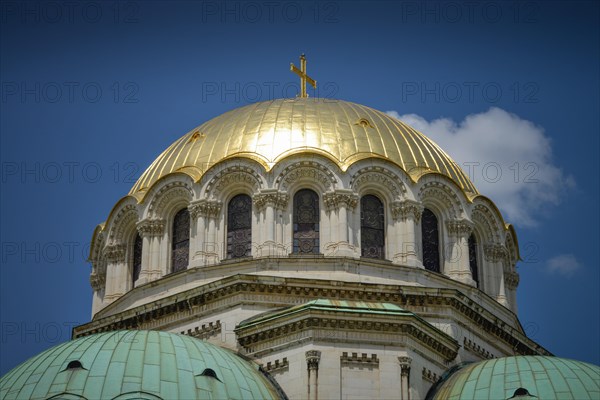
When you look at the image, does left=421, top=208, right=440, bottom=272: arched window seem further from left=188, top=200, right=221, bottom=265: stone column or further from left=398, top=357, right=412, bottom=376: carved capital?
left=398, top=357, right=412, bottom=376: carved capital

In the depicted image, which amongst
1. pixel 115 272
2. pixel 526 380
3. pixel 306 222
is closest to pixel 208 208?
pixel 306 222

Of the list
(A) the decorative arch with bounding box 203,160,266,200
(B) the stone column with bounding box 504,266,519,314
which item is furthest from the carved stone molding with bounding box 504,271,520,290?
(A) the decorative arch with bounding box 203,160,266,200

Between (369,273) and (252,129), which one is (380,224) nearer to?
(369,273)

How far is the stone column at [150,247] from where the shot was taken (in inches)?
1800

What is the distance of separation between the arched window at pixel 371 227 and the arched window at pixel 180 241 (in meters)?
5.41

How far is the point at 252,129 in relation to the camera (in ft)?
155

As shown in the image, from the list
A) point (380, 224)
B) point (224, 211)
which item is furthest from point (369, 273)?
point (224, 211)

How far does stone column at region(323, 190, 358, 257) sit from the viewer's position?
Answer: 43.9 m

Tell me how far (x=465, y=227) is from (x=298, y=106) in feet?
22.5

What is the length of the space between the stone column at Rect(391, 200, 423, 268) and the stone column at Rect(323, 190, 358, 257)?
54.6 inches

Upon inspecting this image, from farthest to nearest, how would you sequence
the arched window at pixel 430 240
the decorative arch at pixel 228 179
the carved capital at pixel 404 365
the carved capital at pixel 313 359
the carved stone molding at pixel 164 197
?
1. the carved stone molding at pixel 164 197
2. the arched window at pixel 430 240
3. the decorative arch at pixel 228 179
4. the carved capital at pixel 404 365
5. the carved capital at pixel 313 359

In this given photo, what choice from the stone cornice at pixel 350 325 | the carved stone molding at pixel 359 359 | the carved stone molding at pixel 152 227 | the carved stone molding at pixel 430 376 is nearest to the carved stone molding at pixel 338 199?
the carved stone molding at pixel 152 227

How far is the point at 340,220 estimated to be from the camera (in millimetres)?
44344

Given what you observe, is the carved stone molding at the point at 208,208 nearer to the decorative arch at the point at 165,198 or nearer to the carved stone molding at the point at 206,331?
the decorative arch at the point at 165,198
